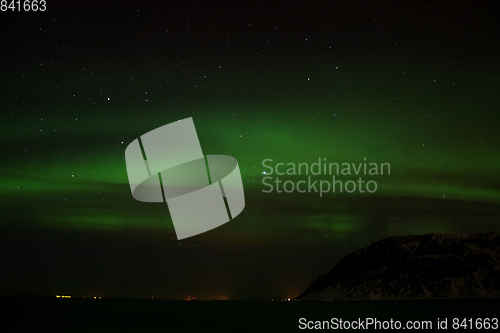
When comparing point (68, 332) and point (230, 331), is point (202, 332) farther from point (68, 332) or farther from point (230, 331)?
point (68, 332)

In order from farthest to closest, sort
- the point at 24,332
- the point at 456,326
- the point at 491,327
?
the point at 456,326, the point at 491,327, the point at 24,332

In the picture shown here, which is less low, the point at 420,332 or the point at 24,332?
the point at 24,332

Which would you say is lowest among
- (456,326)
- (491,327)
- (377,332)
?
(456,326)

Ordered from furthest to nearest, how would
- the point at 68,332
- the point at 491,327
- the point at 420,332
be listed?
the point at 491,327
the point at 420,332
the point at 68,332

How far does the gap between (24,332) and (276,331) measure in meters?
21.9

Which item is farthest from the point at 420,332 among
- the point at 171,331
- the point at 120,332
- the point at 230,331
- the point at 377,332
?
the point at 120,332

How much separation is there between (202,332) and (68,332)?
11571mm

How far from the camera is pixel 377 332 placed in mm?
45281

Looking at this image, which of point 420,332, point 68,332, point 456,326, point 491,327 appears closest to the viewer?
point 68,332

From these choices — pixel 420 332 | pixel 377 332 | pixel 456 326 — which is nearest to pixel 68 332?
pixel 377 332

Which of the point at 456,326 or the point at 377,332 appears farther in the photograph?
the point at 456,326

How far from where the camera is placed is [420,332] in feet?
151

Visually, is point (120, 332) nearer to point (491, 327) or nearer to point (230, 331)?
point (230, 331)

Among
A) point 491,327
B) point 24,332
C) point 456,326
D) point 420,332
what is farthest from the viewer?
point 456,326
